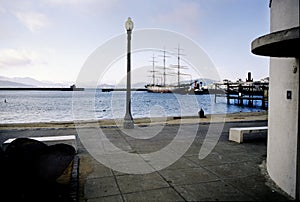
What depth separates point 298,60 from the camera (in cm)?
383

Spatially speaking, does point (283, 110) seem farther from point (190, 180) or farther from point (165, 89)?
point (165, 89)

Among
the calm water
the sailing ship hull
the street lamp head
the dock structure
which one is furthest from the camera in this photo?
the sailing ship hull

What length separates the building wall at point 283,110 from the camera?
394cm

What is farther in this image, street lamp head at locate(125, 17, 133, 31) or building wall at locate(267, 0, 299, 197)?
street lamp head at locate(125, 17, 133, 31)

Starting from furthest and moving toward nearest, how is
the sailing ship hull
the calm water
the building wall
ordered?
the sailing ship hull → the calm water → the building wall

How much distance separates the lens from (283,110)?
4.33 m

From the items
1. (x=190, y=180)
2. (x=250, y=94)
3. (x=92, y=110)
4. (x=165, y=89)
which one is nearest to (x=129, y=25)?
(x=190, y=180)

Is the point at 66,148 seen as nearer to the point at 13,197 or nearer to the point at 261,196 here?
the point at 13,197

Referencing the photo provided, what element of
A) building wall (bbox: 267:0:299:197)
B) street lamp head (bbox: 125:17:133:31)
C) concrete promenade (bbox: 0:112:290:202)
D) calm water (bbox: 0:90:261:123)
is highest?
street lamp head (bbox: 125:17:133:31)

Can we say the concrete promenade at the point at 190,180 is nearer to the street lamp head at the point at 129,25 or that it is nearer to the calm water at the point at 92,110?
the street lamp head at the point at 129,25

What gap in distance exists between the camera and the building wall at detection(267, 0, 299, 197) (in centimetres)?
394

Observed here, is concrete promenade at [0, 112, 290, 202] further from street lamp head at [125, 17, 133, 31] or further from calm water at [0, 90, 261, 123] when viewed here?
calm water at [0, 90, 261, 123]

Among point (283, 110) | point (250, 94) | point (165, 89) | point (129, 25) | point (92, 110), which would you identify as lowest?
point (92, 110)

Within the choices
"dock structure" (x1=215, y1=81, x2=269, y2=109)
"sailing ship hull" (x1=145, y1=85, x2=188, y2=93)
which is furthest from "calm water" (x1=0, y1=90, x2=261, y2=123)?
"sailing ship hull" (x1=145, y1=85, x2=188, y2=93)
